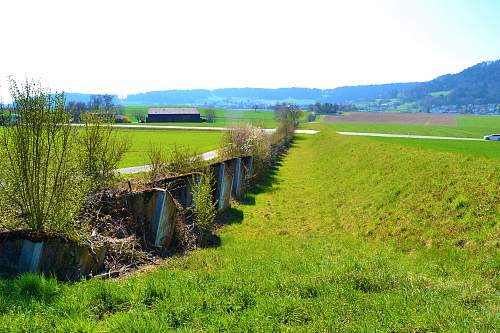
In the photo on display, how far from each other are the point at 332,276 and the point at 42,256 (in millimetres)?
7101

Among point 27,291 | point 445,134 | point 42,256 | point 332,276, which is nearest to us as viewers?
point 27,291

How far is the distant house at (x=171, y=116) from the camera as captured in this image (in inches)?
5940

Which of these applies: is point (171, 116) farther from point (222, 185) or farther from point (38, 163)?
point (38, 163)

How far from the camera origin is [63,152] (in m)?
11.2

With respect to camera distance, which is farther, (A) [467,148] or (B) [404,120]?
(B) [404,120]

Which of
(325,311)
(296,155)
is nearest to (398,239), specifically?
(325,311)

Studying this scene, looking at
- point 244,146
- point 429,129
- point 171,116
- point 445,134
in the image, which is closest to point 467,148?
point 244,146

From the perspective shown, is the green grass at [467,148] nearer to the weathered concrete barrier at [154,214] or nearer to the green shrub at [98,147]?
the weathered concrete barrier at [154,214]

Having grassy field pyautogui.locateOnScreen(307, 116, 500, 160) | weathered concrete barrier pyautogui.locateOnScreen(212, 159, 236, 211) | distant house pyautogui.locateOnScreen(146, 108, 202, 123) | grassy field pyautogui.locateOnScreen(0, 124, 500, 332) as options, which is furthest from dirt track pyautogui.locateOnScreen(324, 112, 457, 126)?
weathered concrete barrier pyautogui.locateOnScreen(212, 159, 236, 211)

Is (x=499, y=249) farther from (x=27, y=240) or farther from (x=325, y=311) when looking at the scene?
(x=27, y=240)

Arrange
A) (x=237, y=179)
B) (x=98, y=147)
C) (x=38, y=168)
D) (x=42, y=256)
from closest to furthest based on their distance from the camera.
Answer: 1. (x=42, y=256)
2. (x=38, y=168)
3. (x=98, y=147)
4. (x=237, y=179)

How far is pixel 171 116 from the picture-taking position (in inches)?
5974

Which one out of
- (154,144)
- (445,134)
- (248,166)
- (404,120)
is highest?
(404,120)

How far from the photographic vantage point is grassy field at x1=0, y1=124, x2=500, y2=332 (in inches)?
285
